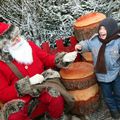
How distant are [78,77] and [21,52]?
71 centimetres

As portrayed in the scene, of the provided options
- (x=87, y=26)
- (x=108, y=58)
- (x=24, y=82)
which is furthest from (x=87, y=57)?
(x=24, y=82)

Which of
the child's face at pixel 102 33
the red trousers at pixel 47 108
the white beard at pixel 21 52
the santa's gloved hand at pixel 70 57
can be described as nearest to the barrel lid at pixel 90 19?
the santa's gloved hand at pixel 70 57

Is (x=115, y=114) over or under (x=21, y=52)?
under

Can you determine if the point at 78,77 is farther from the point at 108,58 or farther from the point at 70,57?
the point at 108,58

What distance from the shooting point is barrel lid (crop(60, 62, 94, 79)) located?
420 cm

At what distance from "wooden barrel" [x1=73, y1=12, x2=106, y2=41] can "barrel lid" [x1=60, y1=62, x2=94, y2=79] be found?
423 mm

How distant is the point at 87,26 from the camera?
4609mm

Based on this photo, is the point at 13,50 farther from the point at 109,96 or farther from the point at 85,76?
the point at 109,96

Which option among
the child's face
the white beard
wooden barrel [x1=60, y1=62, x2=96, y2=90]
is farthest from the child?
the white beard

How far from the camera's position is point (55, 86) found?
398 centimetres

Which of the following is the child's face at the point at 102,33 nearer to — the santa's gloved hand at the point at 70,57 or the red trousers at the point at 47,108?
the santa's gloved hand at the point at 70,57

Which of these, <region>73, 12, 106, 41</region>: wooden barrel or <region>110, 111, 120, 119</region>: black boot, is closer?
<region>110, 111, 120, 119</region>: black boot

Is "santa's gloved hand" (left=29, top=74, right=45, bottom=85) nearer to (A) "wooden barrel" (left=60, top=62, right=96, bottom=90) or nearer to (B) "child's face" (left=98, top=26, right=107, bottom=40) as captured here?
(A) "wooden barrel" (left=60, top=62, right=96, bottom=90)

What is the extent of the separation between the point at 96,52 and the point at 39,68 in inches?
26.1
